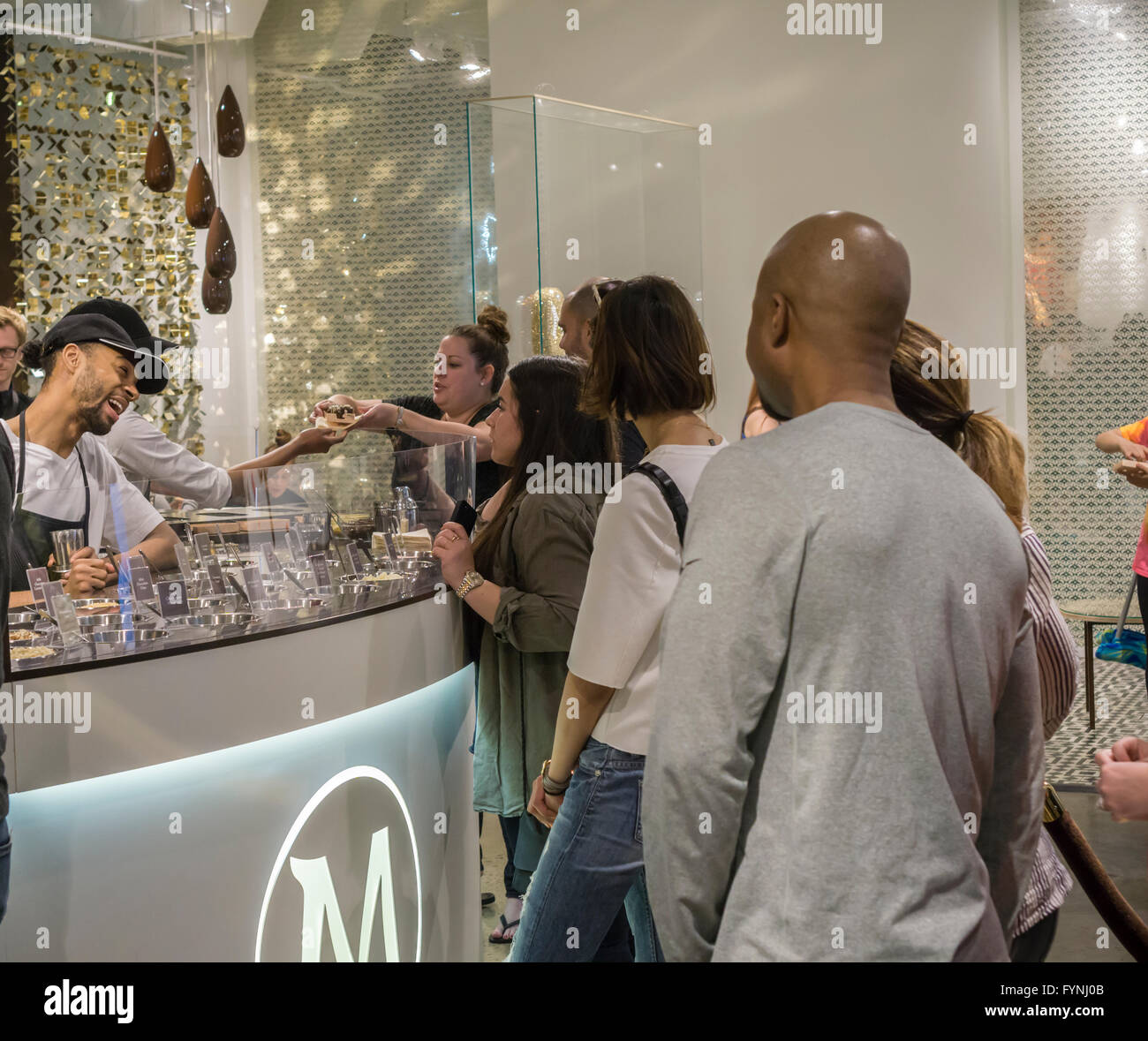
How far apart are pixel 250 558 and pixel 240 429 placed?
17.1 ft

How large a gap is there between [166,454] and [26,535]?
126 centimetres

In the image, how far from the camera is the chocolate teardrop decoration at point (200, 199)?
378cm

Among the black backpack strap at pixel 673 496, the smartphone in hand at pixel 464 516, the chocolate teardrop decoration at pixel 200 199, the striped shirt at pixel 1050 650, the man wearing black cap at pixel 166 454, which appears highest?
the chocolate teardrop decoration at pixel 200 199

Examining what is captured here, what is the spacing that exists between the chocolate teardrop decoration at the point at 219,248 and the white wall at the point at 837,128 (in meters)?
2.52

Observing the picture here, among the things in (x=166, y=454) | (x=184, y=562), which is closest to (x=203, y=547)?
(x=184, y=562)

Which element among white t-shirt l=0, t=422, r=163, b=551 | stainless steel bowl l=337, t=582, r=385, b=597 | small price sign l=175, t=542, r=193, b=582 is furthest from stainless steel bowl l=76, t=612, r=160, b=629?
stainless steel bowl l=337, t=582, r=385, b=597

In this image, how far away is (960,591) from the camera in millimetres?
1016

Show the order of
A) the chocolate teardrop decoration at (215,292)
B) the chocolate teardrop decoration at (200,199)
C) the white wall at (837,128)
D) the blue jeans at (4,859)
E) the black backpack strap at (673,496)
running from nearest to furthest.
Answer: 1. the blue jeans at (4,859)
2. the black backpack strap at (673,496)
3. the chocolate teardrop decoration at (200,199)
4. the chocolate teardrop decoration at (215,292)
5. the white wall at (837,128)

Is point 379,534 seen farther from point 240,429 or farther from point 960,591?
point 240,429

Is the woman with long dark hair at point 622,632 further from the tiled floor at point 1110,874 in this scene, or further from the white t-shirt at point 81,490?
the tiled floor at point 1110,874

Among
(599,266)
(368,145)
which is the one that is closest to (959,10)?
(599,266)

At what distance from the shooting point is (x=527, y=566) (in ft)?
7.61

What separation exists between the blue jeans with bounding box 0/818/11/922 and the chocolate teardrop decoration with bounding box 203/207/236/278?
2746 millimetres

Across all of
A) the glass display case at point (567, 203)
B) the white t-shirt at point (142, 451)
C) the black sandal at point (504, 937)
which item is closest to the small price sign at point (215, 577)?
the white t-shirt at point (142, 451)
